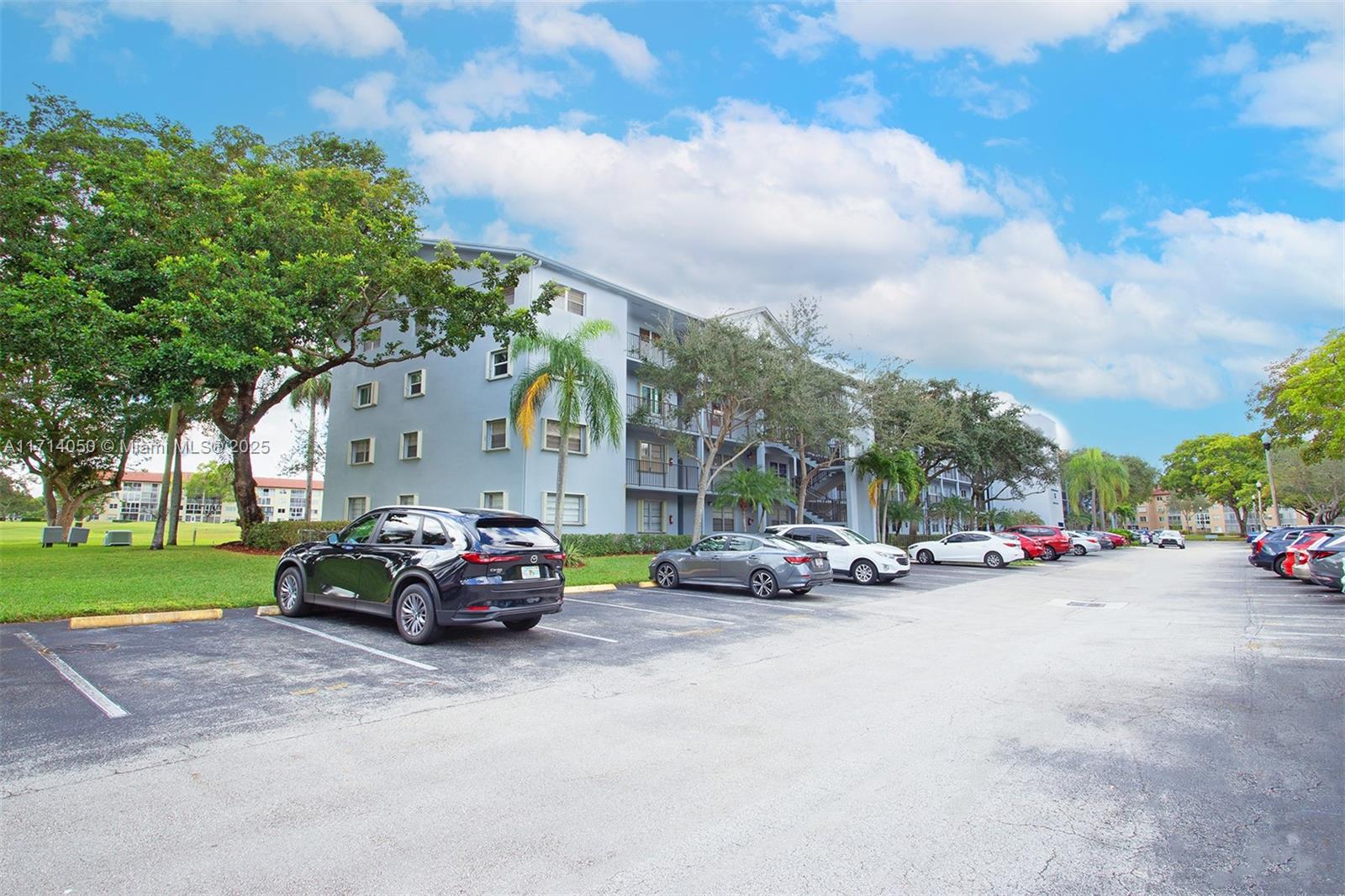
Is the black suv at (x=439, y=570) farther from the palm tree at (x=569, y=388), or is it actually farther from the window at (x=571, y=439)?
the window at (x=571, y=439)

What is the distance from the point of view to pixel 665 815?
13.2ft

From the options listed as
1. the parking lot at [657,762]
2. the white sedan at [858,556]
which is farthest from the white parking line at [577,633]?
the white sedan at [858,556]

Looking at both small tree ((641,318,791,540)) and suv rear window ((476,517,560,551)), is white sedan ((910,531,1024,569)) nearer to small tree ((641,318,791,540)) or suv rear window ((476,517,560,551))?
small tree ((641,318,791,540))

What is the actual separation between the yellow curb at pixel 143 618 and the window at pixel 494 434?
1593cm

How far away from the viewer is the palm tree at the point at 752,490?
2919cm

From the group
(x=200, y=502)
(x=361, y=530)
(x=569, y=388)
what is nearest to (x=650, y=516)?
(x=569, y=388)

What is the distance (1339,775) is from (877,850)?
345 centimetres

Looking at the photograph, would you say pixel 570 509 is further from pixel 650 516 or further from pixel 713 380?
pixel 713 380

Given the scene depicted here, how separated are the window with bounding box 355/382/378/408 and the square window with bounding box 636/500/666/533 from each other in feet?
40.0

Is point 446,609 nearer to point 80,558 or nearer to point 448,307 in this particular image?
point 448,307

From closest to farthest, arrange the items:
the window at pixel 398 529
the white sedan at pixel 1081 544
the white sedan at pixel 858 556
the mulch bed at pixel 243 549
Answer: the window at pixel 398 529 → the white sedan at pixel 858 556 → the mulch bed at pixel 243 549 → the white sedan at pixel 1081 544

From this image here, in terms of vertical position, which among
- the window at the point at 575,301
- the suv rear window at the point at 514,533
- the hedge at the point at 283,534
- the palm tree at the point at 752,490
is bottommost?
the hedge at the point at 283,534

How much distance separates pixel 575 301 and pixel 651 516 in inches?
391

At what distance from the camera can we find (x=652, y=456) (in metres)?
31.9
